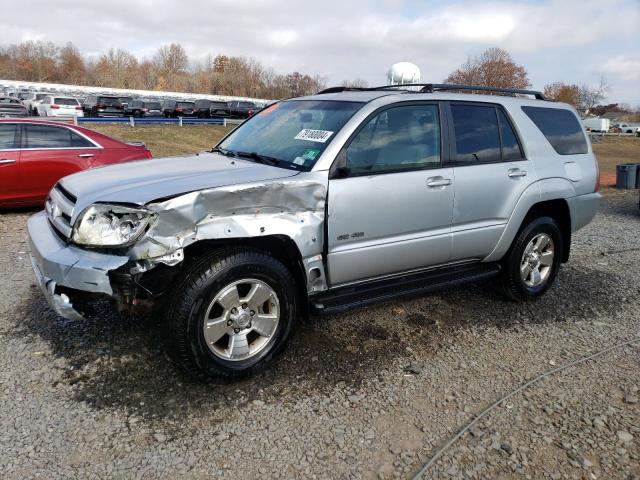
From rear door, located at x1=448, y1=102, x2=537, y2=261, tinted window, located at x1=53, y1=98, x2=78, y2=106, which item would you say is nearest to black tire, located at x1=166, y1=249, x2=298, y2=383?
rear door, located at x1=448, y1=102, x2=537, y2=261

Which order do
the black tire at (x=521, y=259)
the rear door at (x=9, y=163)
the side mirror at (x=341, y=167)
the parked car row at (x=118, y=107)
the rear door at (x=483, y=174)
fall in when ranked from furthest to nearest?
the parked car row at (x=118, y=107)
the rear door at (x=9, y=163)
the black tire at (x=521, y=259)
the rear door at (x=483, y=174)
the side mirror at (x=341, y=167)

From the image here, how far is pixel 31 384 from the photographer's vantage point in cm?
304

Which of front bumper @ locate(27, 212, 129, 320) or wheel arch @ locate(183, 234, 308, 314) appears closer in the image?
front bumper @ locate(27, 212, 129, 320)

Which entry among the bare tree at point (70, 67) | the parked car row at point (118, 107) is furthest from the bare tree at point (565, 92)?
the bare tree at point (70, 67)

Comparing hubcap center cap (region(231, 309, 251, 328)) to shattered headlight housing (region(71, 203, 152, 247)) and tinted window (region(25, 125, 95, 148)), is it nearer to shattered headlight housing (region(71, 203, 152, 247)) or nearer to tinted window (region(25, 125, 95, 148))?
shattered headlight housing (region(71, 203, 152, 247))

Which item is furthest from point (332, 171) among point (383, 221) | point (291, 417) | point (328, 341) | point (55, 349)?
point (55, 349)

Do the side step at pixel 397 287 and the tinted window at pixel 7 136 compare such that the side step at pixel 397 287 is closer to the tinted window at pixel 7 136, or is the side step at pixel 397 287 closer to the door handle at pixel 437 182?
the door handle at pixel 437 182

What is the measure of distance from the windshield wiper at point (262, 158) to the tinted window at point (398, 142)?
0.52 metres

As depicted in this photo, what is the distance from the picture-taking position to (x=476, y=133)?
Result: 404 cm

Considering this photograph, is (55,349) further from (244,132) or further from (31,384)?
(244,132)

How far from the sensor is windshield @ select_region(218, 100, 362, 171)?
3.42m

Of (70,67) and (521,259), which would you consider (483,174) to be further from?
(70,67)

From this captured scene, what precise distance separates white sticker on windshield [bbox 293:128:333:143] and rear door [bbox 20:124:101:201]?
17.2ft

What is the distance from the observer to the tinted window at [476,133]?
3910mm
